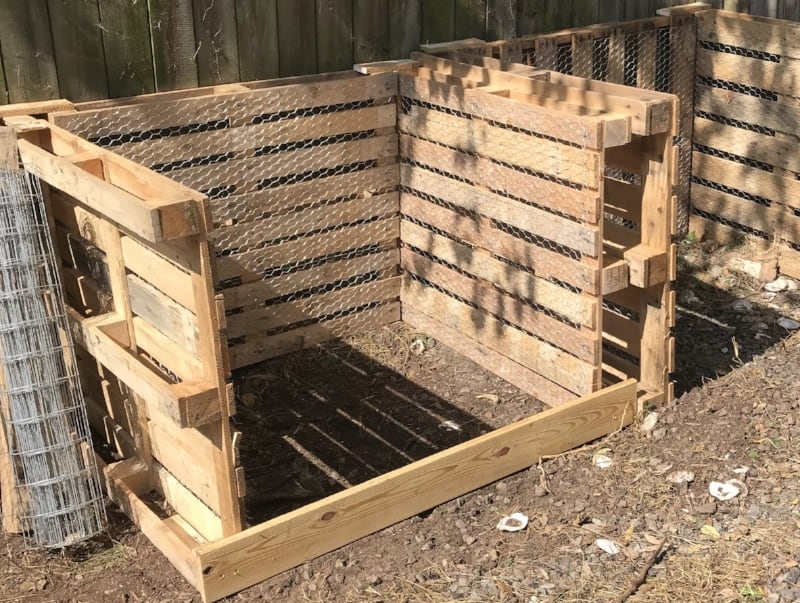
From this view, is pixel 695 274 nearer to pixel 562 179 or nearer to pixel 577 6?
pixel 577 6

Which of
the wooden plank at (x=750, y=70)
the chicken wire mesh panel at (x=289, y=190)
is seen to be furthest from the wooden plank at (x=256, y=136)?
the wooden plank at (x=750, y=70)

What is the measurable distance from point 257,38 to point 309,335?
1777mm

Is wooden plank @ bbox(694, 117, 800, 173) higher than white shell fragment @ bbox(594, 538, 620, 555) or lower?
higher

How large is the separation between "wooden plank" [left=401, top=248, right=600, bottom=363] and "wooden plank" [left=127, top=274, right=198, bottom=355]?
215cm

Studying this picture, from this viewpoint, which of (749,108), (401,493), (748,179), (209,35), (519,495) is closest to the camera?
(401,493)

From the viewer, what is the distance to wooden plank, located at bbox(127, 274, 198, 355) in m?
4.25

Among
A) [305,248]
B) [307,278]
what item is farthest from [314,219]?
[307,278]

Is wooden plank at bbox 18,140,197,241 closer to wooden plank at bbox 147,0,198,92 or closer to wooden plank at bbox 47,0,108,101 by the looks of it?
wooden plank at bbox 47,0,108,101

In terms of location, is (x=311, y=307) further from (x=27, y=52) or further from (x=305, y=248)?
(x=27, y=52)

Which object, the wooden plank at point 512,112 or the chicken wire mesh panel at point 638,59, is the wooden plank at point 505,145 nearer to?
the wooden plank at point 512,112

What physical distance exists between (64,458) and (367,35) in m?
3.05

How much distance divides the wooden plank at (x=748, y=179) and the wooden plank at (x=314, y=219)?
2.55 metres

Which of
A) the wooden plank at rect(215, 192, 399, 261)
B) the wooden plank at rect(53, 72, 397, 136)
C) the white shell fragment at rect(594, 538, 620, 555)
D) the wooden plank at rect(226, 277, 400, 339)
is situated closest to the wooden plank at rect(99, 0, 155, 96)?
the wooden plank at rect(53, 72, 397, 136)

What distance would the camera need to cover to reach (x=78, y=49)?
5.54 meters
